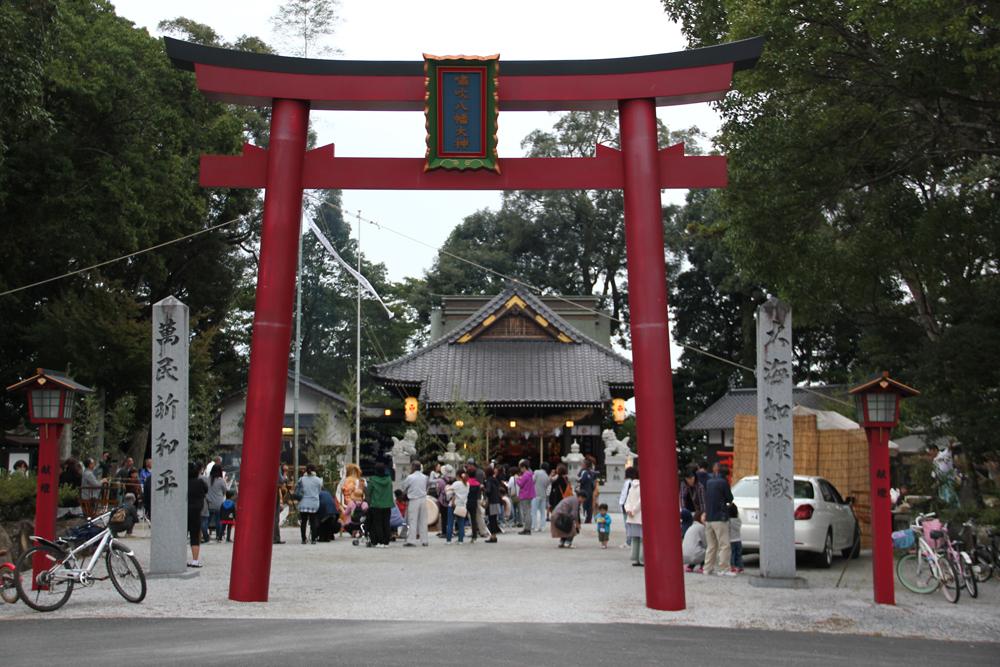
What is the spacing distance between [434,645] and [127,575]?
4.22m

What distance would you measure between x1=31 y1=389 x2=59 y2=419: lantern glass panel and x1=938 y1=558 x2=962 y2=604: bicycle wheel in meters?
10.3

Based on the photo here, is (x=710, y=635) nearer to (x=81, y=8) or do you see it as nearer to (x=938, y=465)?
(x=938, y=465)

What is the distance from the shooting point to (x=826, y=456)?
66.9 ft

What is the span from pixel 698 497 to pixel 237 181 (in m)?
7.99

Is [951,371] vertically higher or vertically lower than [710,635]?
higher

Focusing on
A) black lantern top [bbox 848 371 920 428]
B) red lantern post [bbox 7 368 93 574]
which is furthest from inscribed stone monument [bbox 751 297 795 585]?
red lantern post [bbox 7 368 93 574]

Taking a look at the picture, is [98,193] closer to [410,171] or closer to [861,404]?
[410,171]

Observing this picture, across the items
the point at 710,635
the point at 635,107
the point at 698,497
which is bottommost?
the point at 710,635

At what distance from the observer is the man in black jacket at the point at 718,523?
48.5ft

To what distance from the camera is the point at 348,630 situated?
9.86 meters

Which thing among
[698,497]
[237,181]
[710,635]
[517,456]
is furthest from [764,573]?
[517,456]

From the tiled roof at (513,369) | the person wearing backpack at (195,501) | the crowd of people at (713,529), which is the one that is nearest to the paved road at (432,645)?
the crowd of people at (713,529)

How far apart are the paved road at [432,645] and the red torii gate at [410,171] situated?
1.83 metres

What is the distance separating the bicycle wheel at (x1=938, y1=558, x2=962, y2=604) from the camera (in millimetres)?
13055
